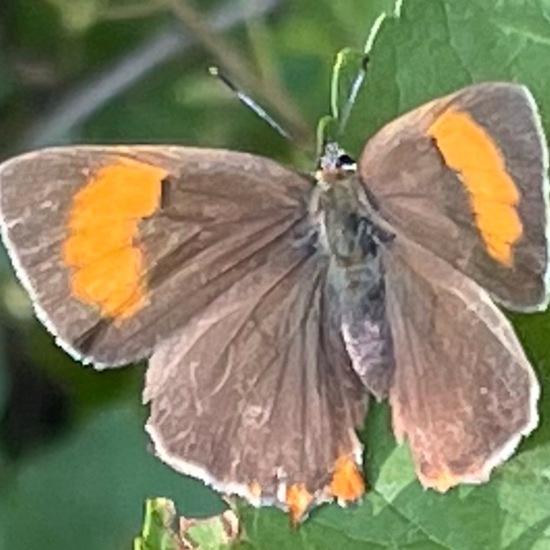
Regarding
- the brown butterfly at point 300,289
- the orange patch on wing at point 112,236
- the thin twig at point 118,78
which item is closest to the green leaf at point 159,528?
the brown butterfly at point 300,289

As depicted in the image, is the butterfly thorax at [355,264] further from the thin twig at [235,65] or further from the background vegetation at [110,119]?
the thin twig at [235,65]

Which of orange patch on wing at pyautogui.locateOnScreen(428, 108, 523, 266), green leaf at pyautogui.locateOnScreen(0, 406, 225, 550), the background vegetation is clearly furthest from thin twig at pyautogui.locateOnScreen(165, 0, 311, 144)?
orange patch on wing at pyautogui.locateOnScreen(428, 108, 523, 266)

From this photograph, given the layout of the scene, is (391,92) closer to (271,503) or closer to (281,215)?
(281,215)

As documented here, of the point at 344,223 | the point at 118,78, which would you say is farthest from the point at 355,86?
the point at 118,78

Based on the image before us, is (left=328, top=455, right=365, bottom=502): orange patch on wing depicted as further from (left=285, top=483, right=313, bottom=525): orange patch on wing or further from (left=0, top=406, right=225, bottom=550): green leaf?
(left=0, top=406, right=225, bottom=550): green leaf

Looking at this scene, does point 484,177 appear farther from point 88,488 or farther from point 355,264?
point 88,488

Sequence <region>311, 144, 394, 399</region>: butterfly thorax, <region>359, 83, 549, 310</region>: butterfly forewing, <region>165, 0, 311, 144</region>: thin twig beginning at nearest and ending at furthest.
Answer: <region>359, 83, 549, 310</region>: butterfly forewing < <region>311, 144, 394, 399</region>: butterfly thorax < <region>165, 0, 311, 144</region>: thin twig

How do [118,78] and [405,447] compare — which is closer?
[405,447]
